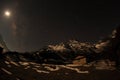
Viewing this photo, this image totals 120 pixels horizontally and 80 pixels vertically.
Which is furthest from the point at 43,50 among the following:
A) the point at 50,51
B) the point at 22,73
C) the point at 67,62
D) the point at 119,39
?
the point at 22,73

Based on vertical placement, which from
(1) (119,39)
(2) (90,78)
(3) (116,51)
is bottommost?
(2) (90,78)

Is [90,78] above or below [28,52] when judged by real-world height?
below

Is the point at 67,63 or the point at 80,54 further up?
the point at 80,54

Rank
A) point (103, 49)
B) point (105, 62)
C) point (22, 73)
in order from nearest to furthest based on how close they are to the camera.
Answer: point (22, 73), point (105, 62), point (103, 49)

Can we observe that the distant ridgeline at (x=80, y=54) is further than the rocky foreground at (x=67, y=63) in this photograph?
Yes

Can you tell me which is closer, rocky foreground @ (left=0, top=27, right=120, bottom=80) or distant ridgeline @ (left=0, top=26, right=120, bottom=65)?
rocky foreground @ (left=0, top=27, right=120, bottom=80)

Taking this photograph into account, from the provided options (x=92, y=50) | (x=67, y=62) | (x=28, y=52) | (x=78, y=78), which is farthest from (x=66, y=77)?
(x=92, y=50)

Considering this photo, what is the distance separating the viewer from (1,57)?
1744cm

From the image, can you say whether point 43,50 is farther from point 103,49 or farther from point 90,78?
point 90,78

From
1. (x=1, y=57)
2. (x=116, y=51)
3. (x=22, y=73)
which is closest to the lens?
(x=22, y=73)

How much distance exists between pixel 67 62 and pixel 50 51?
378 cm

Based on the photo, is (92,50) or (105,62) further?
(92,50)

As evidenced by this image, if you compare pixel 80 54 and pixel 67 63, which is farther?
pixel 80 54

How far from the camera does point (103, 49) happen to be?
23219 mm
